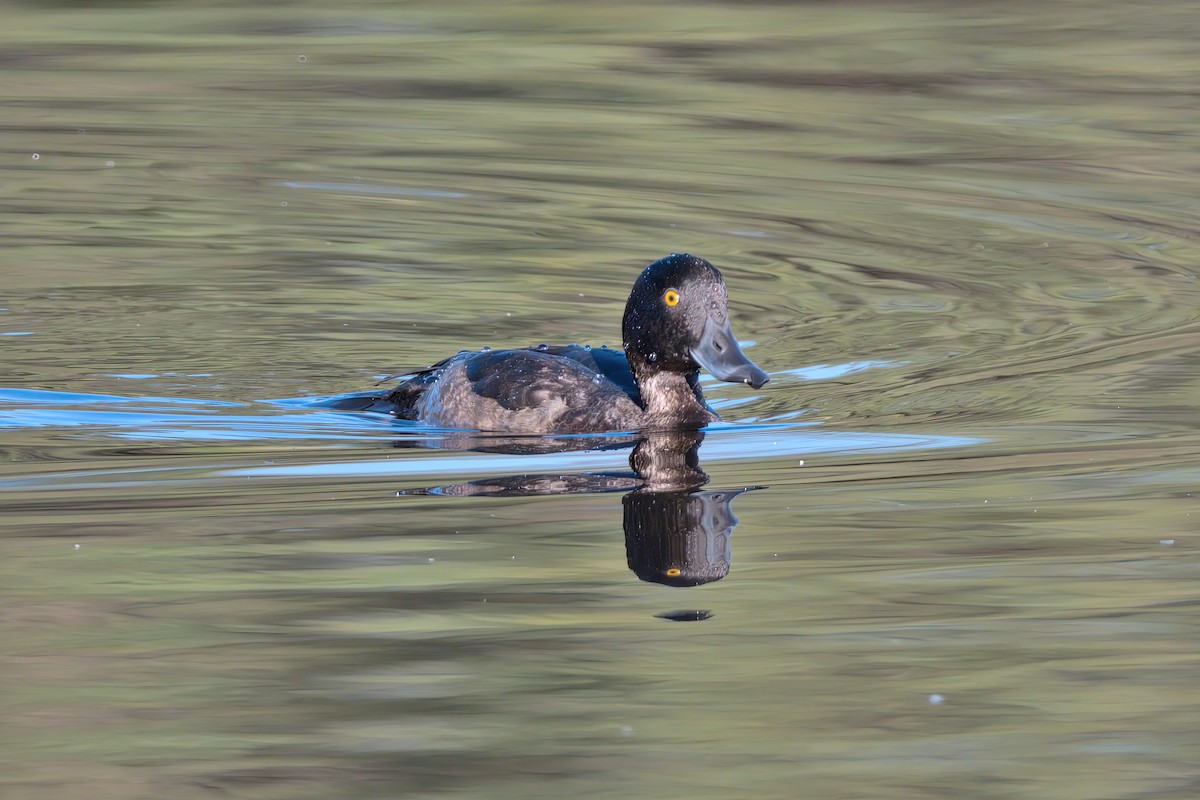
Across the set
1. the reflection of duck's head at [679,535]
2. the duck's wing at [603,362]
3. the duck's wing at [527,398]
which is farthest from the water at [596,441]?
the duck's wing at [603,362]

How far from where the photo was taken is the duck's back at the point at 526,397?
29.2 ft

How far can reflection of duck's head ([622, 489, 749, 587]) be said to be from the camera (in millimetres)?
6320

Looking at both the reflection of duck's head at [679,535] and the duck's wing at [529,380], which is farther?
the duck's wing at [529,380]

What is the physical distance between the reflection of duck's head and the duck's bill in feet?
4.73

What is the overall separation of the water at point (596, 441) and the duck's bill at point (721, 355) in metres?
0.27

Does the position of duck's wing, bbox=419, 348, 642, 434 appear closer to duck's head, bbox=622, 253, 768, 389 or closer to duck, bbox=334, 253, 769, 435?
duck, bbox=334, 253, 769, 435

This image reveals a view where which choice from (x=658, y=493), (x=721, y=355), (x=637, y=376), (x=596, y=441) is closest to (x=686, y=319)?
(x=721, y=355)

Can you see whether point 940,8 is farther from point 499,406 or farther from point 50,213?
point 499,406

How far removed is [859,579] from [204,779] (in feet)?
7.47

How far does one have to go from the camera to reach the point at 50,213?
13062 mm

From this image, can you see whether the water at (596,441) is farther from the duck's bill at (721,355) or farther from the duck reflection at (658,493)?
the duck's bill at (721,355)

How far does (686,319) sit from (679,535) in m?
2.34

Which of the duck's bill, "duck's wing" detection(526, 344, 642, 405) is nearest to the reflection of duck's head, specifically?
the duck's bill

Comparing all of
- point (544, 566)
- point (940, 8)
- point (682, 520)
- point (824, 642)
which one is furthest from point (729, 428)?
point (940, 8)
